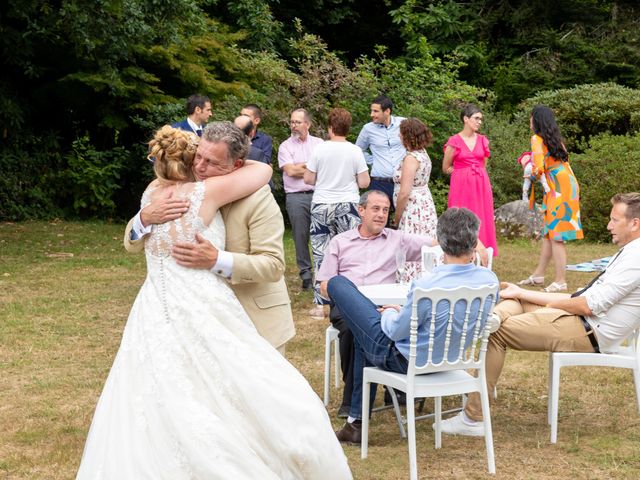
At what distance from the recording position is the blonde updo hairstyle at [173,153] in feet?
13.7

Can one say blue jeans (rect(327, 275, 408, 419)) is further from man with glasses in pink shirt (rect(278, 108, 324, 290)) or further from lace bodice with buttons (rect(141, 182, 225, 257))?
man with glasses in pink shirt (rect(278, 108, 324, 290))

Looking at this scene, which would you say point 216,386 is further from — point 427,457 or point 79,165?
point 79,165

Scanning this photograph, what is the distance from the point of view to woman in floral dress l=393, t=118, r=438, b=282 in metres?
8.61

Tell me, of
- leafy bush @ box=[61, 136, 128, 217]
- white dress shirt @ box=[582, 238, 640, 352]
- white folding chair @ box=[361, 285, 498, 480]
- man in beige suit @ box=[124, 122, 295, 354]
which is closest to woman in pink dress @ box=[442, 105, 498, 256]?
white dress shirt @ box=[582, 238, 640, 352]

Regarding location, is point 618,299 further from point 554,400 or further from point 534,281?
point 534,281

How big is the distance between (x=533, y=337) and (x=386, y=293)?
34.6 inches

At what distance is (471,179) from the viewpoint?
32.2 ft

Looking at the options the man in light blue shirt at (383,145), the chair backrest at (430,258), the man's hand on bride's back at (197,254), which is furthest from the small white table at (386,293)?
the man in light blue shirt at (383,145)

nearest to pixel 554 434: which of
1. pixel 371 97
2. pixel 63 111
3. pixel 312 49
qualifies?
pixel 371 97

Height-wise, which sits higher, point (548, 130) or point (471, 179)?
point (548, 130)

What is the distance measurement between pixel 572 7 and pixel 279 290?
69.4 feet

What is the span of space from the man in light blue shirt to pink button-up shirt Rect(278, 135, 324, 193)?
654 millimetres

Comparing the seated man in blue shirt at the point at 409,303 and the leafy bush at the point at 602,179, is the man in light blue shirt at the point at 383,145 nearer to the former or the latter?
the seated man in blue shirt at the point at 409,303

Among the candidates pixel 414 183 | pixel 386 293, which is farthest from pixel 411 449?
pixel 414 183
